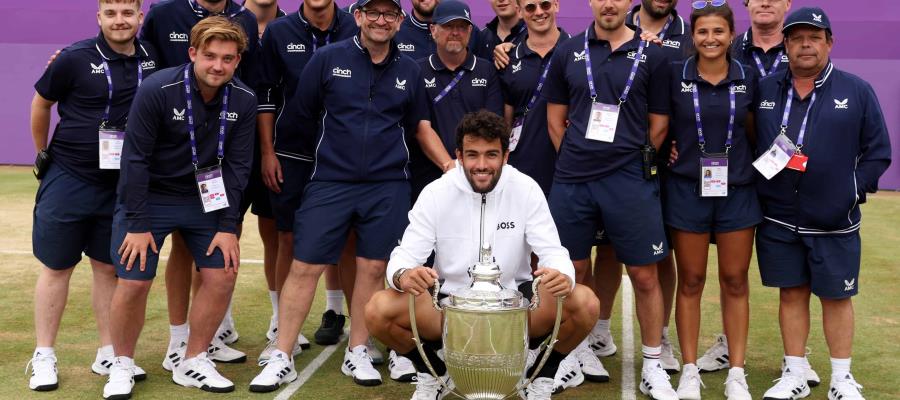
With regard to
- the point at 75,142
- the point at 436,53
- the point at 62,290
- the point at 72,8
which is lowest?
the point at 62,290

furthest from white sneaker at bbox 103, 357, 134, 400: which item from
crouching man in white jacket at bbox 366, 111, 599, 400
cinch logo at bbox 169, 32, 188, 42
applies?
cinch logo at bbox 169, 32, 188, 42

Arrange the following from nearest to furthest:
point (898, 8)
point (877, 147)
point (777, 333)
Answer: point (877, 147) < point (777, 333) < point (898, 8)

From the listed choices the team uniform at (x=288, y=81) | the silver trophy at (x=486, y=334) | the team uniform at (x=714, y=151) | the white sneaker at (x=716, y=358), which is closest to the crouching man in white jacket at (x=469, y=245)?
the silver trophy at (x=486, y=334)

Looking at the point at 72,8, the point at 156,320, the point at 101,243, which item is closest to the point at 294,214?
the point at 101,243

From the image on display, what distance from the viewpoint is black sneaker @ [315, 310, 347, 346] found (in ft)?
19.9

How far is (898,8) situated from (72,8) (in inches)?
498

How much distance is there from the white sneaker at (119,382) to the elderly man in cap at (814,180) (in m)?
3.08

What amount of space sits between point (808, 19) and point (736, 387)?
70.1 inches

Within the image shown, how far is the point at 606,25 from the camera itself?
4938mm

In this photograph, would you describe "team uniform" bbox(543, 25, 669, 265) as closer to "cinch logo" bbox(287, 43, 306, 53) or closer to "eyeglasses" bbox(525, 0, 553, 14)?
"eyeglasses" bbox(525, 0, 553, 14)

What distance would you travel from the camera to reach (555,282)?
4242 millimetres

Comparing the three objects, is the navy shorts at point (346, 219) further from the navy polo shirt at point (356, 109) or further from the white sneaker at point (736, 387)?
the white sneaker at point (736, 387)

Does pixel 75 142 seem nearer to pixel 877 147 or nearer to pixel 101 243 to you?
pixel 101 243

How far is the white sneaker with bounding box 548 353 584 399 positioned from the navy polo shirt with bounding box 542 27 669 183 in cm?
93
